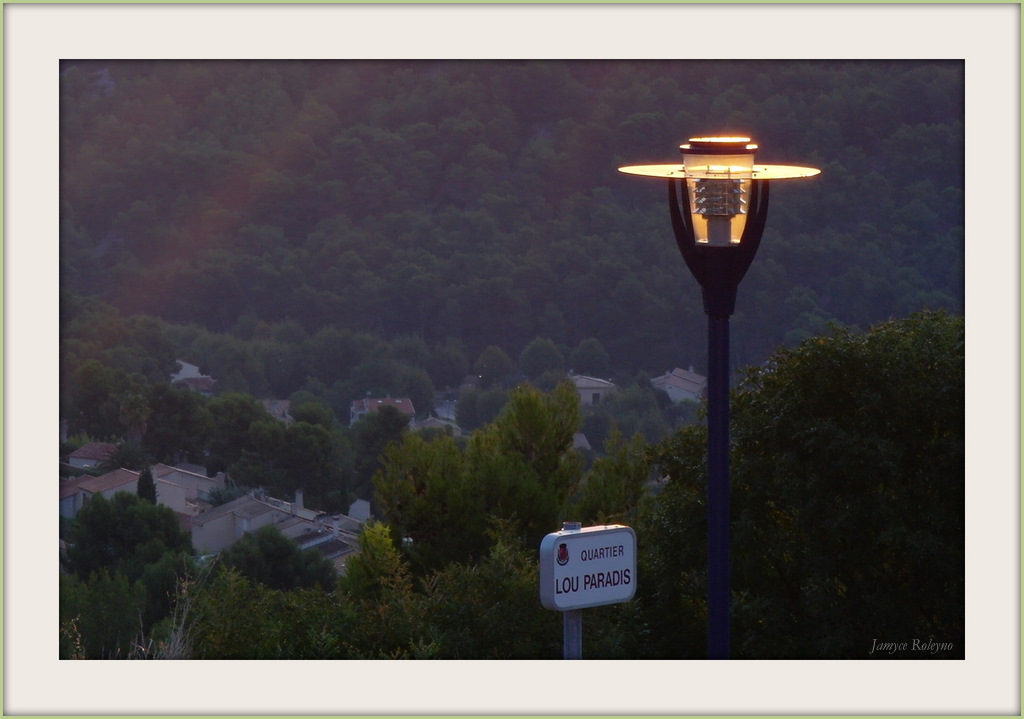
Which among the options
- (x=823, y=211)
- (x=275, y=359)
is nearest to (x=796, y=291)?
(x=823, y=211)

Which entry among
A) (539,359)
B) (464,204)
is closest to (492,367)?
(539,359)

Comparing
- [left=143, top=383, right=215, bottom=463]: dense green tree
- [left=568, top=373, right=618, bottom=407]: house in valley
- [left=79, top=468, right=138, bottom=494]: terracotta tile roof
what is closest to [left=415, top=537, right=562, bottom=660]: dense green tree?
[left=568, top=373, right=618, bottom=407]: house in valley

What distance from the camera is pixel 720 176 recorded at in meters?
3.08

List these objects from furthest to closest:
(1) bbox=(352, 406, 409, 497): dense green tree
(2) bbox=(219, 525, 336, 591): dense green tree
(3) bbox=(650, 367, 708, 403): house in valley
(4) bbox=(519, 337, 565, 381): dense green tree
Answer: (4) bbox=(519, 337, 565, 381): dense green tree
(1) bbox=(352, 406, 409, 497): dense green tree
(3) bbox=(650, 367, 708, 403): house in valley
(2) bbox=(219, 525, 336, 591): dense green tree

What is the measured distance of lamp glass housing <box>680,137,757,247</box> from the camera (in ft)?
10.1

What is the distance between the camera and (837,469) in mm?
5980

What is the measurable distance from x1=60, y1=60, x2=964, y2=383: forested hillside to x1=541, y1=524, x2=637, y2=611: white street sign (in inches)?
537

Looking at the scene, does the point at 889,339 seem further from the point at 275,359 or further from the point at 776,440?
the point at 275,359

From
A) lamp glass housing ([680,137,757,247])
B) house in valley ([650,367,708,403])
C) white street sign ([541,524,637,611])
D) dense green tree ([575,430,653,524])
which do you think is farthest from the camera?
house in valley ([650,367,708,403])

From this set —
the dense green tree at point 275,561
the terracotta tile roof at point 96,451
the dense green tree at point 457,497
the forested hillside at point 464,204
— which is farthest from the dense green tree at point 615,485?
the terracotta tile roof at point 96,451

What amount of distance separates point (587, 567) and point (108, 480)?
52.2 feet

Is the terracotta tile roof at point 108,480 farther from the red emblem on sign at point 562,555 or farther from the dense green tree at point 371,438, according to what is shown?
the red emblem on sign at point 562,555

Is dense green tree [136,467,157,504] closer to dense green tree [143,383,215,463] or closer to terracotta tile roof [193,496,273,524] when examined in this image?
terracotta tile roof [193,496,273,524]

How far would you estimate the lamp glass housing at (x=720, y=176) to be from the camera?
3.09 metres
